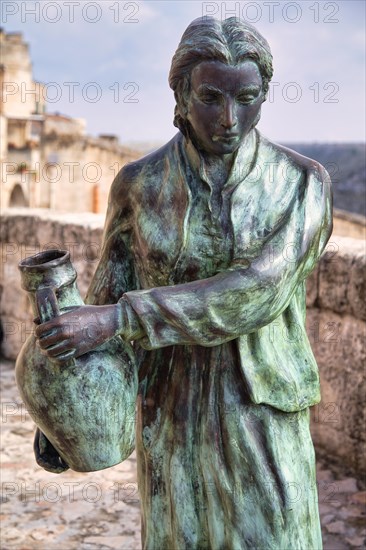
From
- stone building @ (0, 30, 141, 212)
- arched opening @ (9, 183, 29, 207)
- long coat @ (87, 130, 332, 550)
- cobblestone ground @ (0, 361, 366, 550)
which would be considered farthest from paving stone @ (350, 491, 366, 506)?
arched opening @ (9, 183, 29, 207)

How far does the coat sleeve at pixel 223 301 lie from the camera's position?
2283 millimetres

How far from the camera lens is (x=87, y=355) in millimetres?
2297

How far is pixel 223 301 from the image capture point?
228 cm

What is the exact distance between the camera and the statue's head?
223cm

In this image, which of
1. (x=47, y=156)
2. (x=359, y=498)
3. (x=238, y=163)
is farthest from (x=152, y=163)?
(x=47, y=156)

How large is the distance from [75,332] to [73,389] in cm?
15

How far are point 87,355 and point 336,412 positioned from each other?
2.94 metres

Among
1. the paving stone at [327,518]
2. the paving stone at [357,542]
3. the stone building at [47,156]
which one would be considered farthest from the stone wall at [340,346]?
the stone building at [47,156]

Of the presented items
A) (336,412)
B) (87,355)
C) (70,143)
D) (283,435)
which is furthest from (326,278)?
(70,143)

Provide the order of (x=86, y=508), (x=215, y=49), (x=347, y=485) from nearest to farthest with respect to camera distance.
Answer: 1. (x=215, y=49)
2. (x=86, y=508)
3. (x=347, y=485)

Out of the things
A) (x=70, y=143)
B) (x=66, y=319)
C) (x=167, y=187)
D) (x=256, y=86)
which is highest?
(x=256, y=86)

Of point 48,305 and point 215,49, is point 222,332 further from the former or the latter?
point 215,49

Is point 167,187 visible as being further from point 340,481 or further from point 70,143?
point 70,143

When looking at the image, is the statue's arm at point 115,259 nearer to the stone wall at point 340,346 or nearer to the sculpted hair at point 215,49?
the sculpted hair at point 215,49
